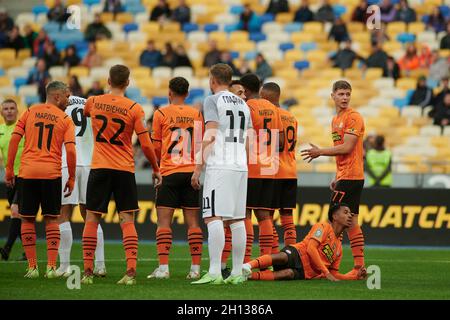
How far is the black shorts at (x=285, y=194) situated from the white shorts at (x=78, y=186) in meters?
2.51

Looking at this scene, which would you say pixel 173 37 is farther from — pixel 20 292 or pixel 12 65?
pixel 20 292

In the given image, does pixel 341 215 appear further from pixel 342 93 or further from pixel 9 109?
pixel 9 109

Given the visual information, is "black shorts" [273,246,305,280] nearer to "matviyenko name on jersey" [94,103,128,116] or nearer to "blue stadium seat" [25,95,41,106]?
"matviyenko name on jersey" [94,103,128,116]

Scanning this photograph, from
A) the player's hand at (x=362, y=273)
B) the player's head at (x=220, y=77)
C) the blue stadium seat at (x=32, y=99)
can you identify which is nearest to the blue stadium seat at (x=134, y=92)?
the blue stadium seat at (x=32, y=99)

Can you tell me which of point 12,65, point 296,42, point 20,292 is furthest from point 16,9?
point 20,292

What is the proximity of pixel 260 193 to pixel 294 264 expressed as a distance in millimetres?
1159

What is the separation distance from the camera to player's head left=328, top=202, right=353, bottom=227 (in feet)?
43.1

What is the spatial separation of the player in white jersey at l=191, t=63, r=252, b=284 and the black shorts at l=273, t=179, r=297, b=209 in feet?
7.61

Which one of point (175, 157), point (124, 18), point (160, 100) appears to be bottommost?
point (175, 157)

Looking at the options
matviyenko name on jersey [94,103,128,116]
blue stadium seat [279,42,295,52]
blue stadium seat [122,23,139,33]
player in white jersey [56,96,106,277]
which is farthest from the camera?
blue stadium seat [122,23,139,33]

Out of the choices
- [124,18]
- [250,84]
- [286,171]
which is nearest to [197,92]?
[124,18]

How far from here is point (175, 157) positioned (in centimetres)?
1336

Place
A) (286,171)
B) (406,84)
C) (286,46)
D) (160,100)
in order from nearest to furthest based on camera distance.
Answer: (286,171) → (406,84) → (160,100) → (286,46)

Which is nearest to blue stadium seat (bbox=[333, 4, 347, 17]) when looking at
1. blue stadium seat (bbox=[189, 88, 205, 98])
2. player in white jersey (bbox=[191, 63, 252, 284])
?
blue stadium seat (bbox=[189, 88, 205, 98])
